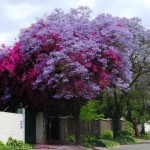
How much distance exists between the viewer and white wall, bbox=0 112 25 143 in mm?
24500

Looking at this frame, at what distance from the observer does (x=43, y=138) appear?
106 ft

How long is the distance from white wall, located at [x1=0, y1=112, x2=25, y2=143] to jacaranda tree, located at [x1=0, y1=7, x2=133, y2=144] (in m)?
2.77

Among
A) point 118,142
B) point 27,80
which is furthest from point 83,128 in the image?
point 27,80

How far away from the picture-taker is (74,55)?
27922 millimetres

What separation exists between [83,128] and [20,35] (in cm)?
1458

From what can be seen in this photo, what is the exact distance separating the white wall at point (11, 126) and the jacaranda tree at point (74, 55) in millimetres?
2773

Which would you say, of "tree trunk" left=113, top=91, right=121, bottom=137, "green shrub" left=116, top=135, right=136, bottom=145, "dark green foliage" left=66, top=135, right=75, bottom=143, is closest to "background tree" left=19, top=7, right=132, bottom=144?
"dark green foliage" left=66, top=135, right=75, bottom=143

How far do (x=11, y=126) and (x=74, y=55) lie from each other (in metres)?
6.03

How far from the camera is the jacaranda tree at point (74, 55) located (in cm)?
2800

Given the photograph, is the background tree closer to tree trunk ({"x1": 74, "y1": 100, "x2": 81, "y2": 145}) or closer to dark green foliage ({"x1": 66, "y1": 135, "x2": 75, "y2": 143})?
tree trunk ({"x1": 74, "y1": 100, "x2": 81, "y2": 145})

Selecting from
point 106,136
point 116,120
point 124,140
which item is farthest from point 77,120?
point 116,120

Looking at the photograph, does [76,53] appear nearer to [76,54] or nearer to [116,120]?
[76,54]

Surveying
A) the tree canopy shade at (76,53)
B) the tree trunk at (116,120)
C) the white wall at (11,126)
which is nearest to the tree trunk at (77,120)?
the tree canopy shade at (76,53)

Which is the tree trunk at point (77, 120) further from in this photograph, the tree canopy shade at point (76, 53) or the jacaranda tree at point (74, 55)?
the tree canopy shade at point (76, 53)
